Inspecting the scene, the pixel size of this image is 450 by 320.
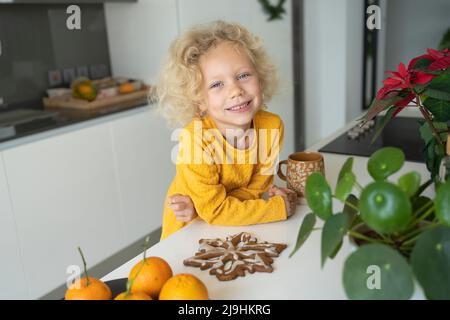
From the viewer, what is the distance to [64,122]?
2.04 m

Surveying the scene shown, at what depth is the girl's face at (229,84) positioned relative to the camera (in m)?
1.13

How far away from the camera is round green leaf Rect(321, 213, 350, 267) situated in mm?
496

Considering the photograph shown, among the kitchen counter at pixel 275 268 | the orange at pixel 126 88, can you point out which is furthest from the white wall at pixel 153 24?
the kitchen counter at pixel 275 268

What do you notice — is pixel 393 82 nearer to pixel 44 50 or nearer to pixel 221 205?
pixel 221 205

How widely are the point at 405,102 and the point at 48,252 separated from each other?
1.67 m


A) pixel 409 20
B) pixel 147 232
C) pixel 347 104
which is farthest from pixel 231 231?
pixel 409 20

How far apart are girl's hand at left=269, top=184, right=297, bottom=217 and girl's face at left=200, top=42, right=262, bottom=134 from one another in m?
0.20

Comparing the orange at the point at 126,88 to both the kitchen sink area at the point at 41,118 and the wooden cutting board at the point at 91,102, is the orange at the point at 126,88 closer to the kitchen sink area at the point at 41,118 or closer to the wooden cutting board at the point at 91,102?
the wooden cutting board at the point at 91,102

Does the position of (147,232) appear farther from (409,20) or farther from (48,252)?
(409,20)

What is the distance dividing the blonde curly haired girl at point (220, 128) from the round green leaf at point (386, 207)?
0.50m

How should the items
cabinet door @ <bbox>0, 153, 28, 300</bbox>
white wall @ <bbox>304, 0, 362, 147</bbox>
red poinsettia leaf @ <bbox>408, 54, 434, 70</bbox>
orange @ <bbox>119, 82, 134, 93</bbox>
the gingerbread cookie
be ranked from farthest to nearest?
white wall @ <bbox>304, 0, 362, 147</bbox> → orange @ <bbox>119, 82, 134, 93</bbox> → cabinet door @ <bbox>0, 153, 28, 300</bbox> → red poinsettia leaf @ <bbox>408, 54, 434, 70</bbox> → the gingerbread cookie

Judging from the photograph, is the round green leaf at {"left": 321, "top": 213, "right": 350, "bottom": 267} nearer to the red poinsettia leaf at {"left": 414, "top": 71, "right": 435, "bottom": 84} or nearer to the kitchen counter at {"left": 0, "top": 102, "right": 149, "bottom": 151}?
the red poinsettia leaf at {"left": 414, "top": 71, "right": 435, "bottom": 84}

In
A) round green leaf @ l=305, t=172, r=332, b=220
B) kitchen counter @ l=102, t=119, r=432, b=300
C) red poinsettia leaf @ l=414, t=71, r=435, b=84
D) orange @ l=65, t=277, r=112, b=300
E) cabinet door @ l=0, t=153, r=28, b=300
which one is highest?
red poinsettia leaf @ l=414, t=71, r=435, b=84

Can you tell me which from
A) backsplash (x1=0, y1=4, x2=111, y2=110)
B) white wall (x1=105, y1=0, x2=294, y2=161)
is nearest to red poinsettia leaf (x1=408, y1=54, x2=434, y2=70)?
white wall (x1=105, y1=0, x2=294, y2=161)
